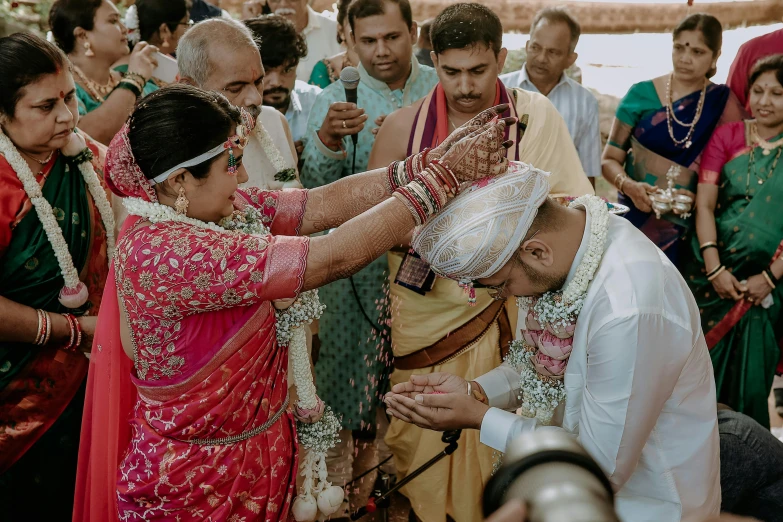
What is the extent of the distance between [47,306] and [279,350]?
3.57ft

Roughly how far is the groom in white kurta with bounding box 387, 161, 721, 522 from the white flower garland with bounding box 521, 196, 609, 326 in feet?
0.08

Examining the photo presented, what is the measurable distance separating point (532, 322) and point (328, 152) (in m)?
1.70

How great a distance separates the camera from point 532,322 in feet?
7.55

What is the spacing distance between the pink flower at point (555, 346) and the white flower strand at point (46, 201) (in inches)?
71.1

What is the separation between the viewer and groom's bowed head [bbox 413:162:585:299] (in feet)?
6.44

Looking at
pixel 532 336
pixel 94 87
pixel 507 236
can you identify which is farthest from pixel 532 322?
pixel 94 87

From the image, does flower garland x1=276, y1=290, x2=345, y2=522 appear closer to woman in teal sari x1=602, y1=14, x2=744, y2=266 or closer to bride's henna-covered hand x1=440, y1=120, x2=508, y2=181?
bride's henna-covered hand x1=440, y1=120, x2=508, y2=181

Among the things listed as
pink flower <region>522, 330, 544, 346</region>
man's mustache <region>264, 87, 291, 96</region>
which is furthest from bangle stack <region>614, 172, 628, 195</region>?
pink flower <region>522, 330, 544, 346</region>

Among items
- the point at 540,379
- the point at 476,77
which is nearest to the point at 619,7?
the point at 476,77

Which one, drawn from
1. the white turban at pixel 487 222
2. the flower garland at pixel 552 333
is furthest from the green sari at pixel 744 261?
the white turban at pixel 487 222

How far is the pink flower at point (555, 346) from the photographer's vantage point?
2.19m

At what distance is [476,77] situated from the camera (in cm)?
320

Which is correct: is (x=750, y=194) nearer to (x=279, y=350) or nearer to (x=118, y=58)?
(x=279, y=350)

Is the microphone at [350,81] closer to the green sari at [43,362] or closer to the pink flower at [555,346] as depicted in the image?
the green sari at [43,362]
